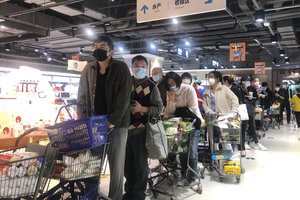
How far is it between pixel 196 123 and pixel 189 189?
1.00 m

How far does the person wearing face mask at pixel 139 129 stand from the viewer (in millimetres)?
3367

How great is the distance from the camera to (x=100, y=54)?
2.70 m

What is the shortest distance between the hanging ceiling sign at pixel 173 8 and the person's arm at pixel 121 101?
135 inches

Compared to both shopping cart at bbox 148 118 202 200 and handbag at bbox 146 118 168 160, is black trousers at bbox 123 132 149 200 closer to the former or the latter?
handbag at bbox 146 118 168 160

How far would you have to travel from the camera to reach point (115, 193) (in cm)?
273

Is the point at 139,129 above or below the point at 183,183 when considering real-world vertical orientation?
above

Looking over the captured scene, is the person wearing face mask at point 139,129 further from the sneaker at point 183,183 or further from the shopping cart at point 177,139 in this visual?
the sneaker at point 183,183

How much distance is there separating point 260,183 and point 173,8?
145 inches

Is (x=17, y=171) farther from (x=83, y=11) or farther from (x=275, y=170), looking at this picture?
(x=83, y=11)

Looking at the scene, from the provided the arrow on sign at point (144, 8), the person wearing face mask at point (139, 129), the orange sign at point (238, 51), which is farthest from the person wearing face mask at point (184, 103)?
the orange sign at point (238, 51)

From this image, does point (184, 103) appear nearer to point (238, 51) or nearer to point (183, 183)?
point (183, 183)

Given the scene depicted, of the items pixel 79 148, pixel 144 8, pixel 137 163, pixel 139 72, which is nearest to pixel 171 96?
pixel 139 72

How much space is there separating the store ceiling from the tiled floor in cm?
432

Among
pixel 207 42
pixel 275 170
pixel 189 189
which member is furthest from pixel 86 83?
pixel 207 42
